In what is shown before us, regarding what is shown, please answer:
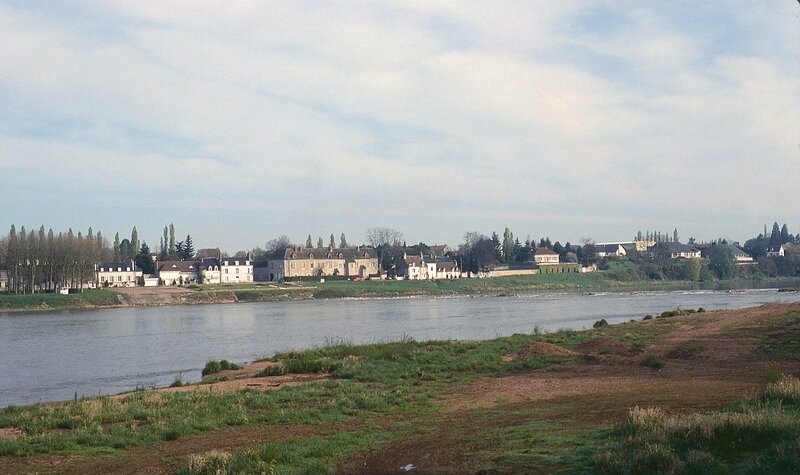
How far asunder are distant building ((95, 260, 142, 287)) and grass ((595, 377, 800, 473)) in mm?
119260

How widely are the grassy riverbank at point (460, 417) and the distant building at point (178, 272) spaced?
10257cm

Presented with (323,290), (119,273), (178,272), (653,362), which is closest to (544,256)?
(323,290)

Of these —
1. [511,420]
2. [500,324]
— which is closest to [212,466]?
[511,420]

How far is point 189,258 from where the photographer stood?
146 metres

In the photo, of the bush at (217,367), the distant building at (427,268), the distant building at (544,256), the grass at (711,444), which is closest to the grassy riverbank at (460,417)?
the grass at (711,444)

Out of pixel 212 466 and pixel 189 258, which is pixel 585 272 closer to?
pixel 189 258

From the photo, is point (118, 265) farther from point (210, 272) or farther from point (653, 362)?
point (653, 362)

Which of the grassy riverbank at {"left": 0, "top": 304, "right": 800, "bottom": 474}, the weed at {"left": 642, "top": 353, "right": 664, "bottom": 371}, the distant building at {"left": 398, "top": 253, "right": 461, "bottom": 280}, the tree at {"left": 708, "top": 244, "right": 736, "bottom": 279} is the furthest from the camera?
the tree at {"left": 708, "top": 244, "right": 736, "bottom": 279}

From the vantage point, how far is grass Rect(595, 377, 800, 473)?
802cm

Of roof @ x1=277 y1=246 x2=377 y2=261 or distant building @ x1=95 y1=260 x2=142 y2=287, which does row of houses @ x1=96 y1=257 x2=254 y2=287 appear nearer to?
distant building @ x1=95 y1=260 x2=142 y2=287

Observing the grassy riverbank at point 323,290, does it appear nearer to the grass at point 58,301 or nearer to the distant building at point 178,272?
the grass at point 58,301

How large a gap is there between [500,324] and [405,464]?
135 feet

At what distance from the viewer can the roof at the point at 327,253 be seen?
135 meters

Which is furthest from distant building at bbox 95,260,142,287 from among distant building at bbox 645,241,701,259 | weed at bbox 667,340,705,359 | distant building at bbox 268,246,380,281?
weed at bbox 667,340,705,359
